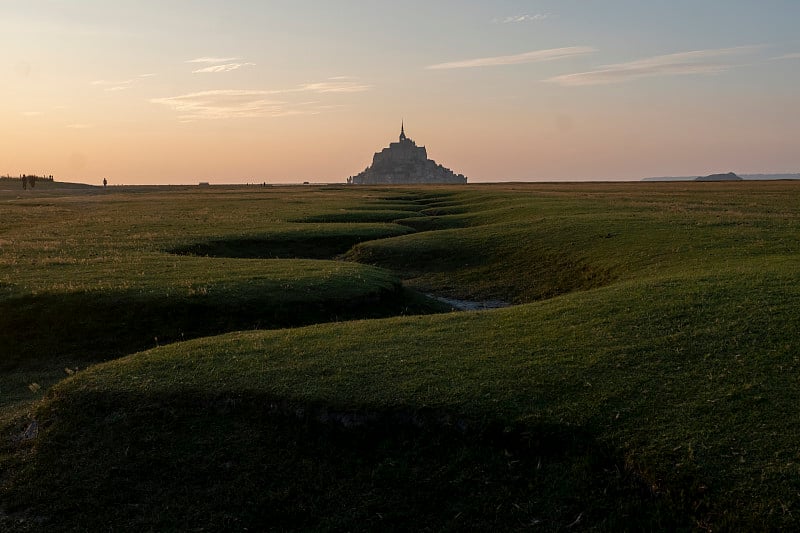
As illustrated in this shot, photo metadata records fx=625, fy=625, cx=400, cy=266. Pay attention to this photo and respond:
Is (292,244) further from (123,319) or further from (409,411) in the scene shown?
(409,411)

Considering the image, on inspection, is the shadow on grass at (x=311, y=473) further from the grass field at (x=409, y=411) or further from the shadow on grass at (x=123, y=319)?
the shadow on grass at (x=123, y=319)

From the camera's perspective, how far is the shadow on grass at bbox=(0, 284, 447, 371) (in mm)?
23969

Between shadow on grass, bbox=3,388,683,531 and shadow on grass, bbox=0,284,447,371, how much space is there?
8656mm

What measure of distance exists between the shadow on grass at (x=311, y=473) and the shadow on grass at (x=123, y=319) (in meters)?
8.66

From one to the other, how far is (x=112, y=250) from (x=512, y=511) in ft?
127

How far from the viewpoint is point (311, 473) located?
13.8m

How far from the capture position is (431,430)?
14383 millimetres

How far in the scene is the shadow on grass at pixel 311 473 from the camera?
40.1ft

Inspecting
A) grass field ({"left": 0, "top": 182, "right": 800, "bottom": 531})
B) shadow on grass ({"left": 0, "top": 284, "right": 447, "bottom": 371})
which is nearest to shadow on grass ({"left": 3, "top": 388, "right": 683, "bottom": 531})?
grass field ({"left": 0, "top": 182, "right": 800, "bottom": 531})

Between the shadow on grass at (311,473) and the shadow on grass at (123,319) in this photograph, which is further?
the shadow on grass at (123,319)

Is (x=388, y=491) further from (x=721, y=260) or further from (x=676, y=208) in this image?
(x=676, y=208)

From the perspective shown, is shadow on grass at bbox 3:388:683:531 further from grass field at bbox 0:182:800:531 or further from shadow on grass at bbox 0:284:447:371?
shadow on grass at bbox 0:284:447:371

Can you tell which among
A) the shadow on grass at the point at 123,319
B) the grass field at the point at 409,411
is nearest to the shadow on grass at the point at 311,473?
the grass field at the point at 409,411

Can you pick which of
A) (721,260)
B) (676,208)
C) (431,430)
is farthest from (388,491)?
(676,208)
